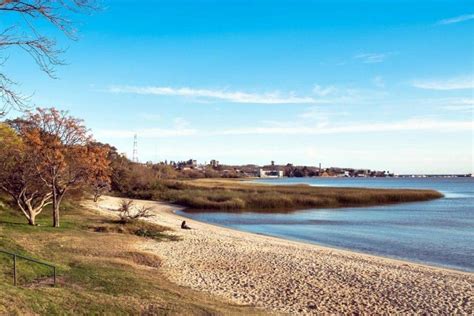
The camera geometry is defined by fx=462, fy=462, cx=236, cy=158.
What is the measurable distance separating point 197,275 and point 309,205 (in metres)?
52.1

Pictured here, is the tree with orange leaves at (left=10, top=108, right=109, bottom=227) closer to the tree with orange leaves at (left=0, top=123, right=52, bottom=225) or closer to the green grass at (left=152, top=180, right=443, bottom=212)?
the tree with orange leaves at (left=0, top=123, right=52, bottom=225)

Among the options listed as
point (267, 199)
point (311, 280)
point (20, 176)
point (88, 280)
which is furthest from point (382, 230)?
point (88, 280)

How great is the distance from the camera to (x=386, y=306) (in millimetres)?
15594

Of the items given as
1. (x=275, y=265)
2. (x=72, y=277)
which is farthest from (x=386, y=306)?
(x=72, y=277)

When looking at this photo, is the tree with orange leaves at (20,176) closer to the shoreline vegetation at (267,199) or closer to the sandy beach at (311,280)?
the sandy beach at (311,280)

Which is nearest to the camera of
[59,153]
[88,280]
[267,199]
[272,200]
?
[88,280]

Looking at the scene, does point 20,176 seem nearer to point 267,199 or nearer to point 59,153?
point 59,153

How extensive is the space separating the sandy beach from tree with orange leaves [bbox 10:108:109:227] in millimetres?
5858

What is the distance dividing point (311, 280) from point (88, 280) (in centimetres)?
899

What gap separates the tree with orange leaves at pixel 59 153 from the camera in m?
26.2

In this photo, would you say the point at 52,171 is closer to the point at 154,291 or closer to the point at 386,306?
the point at 154,291

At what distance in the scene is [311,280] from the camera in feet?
62.4

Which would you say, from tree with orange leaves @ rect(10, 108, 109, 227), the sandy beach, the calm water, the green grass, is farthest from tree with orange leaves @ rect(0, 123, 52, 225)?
the green grass

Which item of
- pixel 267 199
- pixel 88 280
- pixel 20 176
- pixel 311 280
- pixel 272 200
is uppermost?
pixel 20 176
